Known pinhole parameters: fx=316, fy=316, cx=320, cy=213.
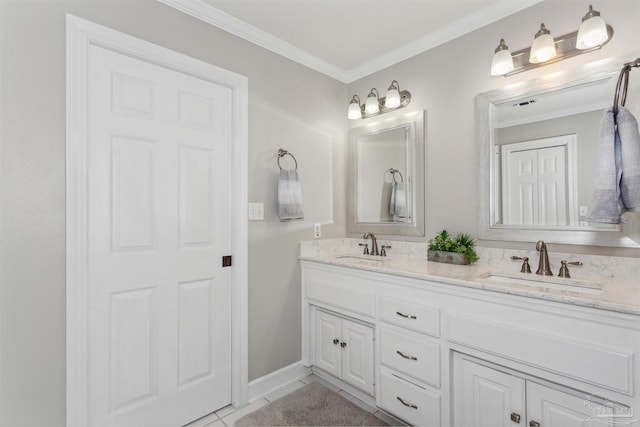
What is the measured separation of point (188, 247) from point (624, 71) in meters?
2.42

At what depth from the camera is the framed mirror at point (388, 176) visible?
2.36 metres

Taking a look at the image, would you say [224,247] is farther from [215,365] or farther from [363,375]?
[363,375]

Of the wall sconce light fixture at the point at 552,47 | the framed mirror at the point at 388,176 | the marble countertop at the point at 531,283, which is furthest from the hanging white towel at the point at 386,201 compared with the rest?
the wall sconce light fixture at the point at 552,47

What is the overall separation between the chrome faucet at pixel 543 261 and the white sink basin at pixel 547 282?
41 millimetres

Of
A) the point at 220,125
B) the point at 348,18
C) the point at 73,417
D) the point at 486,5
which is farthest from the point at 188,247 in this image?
the point at 486,5

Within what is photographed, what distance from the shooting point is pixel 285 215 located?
222 centimetres

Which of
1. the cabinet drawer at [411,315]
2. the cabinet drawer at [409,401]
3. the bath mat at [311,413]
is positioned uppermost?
the cabinet drawer at [411,315]

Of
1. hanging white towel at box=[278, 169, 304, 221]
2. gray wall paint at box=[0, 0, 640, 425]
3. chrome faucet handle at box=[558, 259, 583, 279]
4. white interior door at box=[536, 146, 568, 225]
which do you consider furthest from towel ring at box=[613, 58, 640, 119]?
hanging white towel at box=[278, 169, 304, 221]

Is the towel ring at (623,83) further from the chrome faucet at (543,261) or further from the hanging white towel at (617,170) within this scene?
the chrome faucet at (543,261)

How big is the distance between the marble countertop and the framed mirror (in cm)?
38

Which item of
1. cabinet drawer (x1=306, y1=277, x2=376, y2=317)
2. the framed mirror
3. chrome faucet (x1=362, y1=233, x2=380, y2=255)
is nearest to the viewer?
cabinet drawer (x1=306, y1=277, x2=376, y2=317)

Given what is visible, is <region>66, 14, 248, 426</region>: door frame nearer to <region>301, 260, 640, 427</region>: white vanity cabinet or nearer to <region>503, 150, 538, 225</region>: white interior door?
<region>301, 260, 640, 427</region>: white vanity cabinet

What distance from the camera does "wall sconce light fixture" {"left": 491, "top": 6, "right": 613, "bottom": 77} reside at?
150cm

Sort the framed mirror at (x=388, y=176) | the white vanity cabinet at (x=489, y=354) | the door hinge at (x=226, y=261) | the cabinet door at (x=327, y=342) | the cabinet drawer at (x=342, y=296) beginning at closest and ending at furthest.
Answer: the white vanity cabinet at (x=489, y=354) < the cabinet drawer at (x=342, y=296) < the door hinge at (x=226, y=261) < the cabinet door at (x=327, y=342) < the framed mirror at (x=388, y=176)
